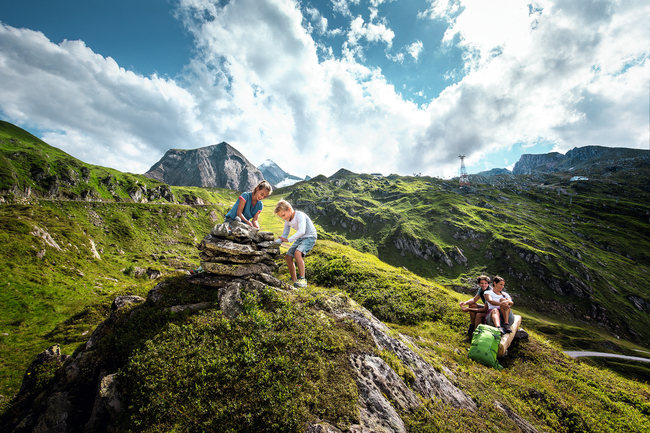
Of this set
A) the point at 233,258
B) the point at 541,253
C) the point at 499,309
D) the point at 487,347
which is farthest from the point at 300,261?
the point at 541,253

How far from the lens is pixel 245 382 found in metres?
6.01

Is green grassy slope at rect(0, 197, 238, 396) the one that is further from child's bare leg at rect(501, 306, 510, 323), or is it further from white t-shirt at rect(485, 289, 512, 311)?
child's bare leg at rect(501, 306, 510, 323)

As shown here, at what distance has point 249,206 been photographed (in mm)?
12562

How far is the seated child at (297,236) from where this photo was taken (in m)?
11.7

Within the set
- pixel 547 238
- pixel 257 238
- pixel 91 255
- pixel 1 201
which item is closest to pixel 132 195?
pixel 1 201

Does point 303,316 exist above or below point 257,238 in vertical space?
below

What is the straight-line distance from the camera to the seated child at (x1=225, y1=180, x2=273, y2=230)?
1196cm

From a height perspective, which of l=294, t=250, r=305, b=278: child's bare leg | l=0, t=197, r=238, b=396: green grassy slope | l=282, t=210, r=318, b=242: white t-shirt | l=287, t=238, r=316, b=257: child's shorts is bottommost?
l=0, t=197, r=238, b=396: green grassy slope

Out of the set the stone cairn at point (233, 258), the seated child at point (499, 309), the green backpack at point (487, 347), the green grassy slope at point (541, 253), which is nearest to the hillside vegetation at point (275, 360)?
the green backpack at point (487, 347)

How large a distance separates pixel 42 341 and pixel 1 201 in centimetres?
10118

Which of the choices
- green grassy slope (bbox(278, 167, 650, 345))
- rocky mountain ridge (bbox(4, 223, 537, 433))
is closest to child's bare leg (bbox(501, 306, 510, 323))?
rocky mountain ridge (bbox(4, 223, 537, 433))

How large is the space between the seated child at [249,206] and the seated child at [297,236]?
42.3 inches

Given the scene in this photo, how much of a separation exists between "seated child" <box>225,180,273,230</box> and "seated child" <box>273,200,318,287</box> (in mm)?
1075

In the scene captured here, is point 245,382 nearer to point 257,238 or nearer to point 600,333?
point 257,238
